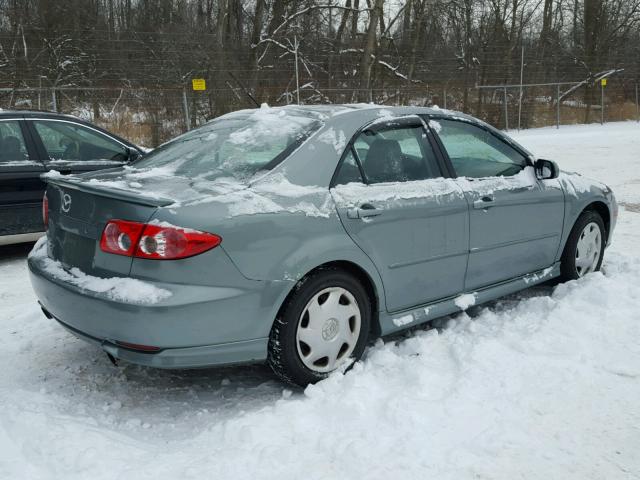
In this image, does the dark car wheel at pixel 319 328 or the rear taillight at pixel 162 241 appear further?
the dark car wheel at pixel 319 328

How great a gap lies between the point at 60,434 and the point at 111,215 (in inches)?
40.6

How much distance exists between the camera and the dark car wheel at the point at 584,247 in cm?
493

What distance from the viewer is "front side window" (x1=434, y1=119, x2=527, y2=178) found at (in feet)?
13.8

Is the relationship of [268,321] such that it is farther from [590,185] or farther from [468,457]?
[590,185]

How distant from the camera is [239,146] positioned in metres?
3.62

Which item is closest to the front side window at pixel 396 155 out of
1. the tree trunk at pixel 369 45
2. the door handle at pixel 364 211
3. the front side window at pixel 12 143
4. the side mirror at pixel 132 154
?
the door handle at pixel 364 211

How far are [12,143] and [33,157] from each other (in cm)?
23

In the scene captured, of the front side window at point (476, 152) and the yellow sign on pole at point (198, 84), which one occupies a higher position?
the yellow sign on pole at point (198, 84)

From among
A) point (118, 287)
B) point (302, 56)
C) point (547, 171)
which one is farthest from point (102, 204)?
point (302, 56)

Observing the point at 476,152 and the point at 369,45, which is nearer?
the point at 476,152

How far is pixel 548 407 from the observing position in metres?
3.10

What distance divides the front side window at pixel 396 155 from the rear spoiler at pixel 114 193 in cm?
125

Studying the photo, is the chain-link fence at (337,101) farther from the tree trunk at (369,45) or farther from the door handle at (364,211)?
the door handle at (364,211)

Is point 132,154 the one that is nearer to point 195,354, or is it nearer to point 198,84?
point 195,354
